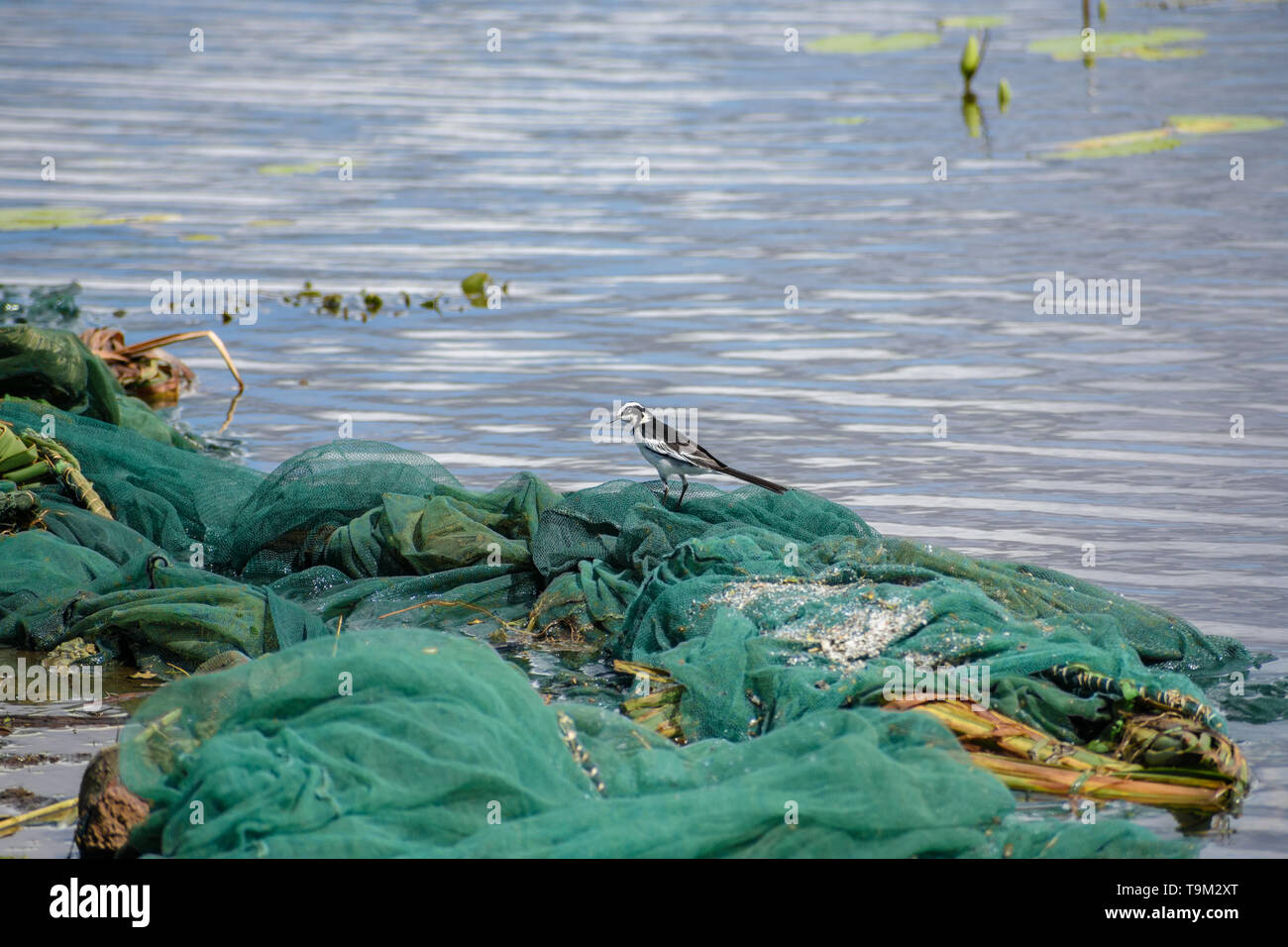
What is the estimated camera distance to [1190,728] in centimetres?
529

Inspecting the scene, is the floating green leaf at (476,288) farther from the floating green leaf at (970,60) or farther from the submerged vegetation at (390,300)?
the floating green leaf at (970,60)

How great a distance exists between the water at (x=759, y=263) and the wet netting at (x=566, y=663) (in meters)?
0.65

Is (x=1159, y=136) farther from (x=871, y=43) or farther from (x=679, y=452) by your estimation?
(x=679, y=452)

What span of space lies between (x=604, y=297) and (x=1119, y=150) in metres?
8.23

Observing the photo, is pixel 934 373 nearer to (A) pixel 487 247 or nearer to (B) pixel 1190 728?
(A) pixel 487 247

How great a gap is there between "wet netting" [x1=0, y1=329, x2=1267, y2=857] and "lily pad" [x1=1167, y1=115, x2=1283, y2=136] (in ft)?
46.8

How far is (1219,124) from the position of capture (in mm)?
19734

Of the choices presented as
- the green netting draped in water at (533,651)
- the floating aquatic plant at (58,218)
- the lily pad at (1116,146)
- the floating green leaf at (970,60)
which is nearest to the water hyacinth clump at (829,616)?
the green netting draped in water at (533,651)

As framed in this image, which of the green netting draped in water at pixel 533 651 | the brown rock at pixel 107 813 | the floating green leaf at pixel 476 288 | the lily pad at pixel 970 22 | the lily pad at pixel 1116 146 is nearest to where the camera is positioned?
the green netting draped in water at pixel 533 651

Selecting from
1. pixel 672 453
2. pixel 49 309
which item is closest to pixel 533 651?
pixel 672 453

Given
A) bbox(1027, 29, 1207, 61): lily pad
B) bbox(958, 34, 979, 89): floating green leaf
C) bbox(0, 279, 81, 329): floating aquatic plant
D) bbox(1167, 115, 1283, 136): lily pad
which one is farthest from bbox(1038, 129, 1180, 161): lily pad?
bbox(0, 279, 81, 329): floating aquatic plant

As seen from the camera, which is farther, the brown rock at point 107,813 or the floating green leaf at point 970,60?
the floating green leaf at point 970,60

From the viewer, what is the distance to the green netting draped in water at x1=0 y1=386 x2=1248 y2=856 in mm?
4297

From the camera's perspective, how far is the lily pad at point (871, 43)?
27656 mm
